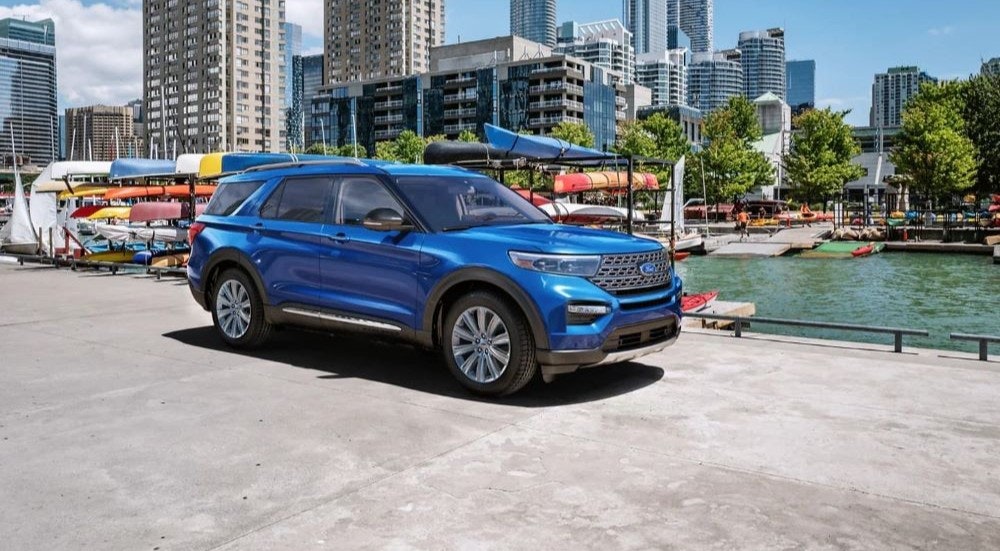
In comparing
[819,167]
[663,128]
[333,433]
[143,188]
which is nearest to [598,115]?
[663,128]

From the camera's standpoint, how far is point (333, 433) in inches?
217

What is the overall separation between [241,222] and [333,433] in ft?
12.0

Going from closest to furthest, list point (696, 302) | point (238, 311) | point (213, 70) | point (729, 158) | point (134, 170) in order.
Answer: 1. point (238, 311)
2. point (696, 302)
3. point (134, 170)
4. point (729, 158)
5. point (213, 70)

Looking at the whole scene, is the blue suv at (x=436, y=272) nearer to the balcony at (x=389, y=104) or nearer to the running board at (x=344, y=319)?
the running board at (x=344, y=319)

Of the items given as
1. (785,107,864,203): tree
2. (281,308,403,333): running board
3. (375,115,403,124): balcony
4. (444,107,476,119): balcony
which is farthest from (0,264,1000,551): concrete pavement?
(375,115,403,124): balcony

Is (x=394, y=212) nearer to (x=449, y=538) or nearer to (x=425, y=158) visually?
(x=449, y=538)

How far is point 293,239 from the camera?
Answer: 783 centimetres

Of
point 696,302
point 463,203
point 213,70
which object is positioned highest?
point 213,70

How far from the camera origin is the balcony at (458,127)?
132 meters

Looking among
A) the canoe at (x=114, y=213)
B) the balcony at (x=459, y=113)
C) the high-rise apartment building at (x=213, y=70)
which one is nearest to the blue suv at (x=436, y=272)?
the canoe at (x=114, y=213)

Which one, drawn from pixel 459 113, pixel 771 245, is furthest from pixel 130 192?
pixel 459 113

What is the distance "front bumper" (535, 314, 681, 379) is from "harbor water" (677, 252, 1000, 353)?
38.1ft

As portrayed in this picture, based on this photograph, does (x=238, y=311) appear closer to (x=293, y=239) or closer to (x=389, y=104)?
(x=293, y=239)

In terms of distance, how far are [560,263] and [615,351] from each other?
31.5 inches
